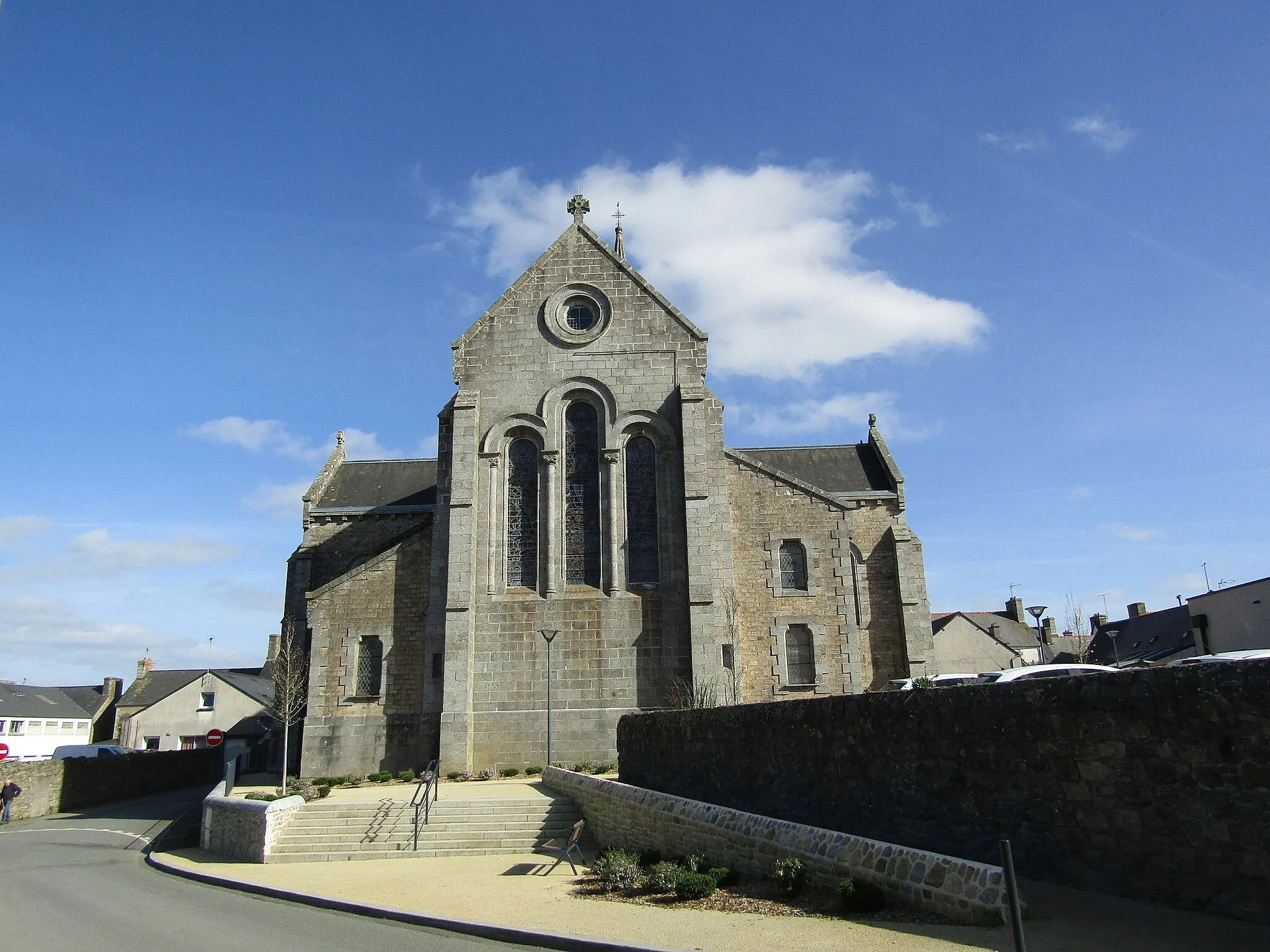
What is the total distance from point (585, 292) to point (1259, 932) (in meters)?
23.7

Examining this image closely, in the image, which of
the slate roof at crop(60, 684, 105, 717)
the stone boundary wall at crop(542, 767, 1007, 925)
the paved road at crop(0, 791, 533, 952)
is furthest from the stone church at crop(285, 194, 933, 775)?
the slate roof at crop(60, 684, 105, 717)

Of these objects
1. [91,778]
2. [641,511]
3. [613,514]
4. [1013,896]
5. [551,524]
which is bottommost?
[91,778]

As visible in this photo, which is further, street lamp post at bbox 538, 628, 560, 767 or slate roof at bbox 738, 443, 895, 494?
slate roof at bbox 738, 443, 895, 494

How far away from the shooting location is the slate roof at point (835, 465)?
3272 cm

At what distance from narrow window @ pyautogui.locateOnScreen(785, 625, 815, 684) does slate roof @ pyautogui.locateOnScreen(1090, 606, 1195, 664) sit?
17.0 meters

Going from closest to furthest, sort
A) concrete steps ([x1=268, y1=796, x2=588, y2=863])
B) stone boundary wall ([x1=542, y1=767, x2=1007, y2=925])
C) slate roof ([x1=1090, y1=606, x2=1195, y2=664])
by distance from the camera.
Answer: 1. stone boundary wall ([x1=542, y1=767, x2=1007, y2=925])
2. concrete steps ([x1=268, y1=796, x2=588, y2=863])
3. slate roof ([x1=1090, y1=606, x2=1195, y2=664])

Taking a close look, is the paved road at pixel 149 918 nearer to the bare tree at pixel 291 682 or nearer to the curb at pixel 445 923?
the curb at pixel 445 923

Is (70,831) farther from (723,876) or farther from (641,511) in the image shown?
(723,876)

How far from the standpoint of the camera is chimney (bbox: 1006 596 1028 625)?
64.4m

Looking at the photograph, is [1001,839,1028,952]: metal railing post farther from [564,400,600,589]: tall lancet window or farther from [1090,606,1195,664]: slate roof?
[1090,606,1195,664]: slate roof

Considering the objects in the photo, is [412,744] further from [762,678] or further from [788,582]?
[788,582]

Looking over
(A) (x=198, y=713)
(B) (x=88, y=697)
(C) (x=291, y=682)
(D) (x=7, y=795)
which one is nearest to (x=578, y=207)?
(C) (x=291, y=682)

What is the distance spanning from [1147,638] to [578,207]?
109ft

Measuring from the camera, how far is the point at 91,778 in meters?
32.3
